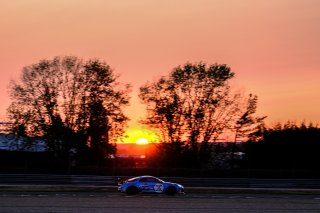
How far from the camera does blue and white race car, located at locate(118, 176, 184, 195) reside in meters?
32.5

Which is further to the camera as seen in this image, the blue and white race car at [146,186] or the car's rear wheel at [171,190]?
the car's rear wheel at [171,190]

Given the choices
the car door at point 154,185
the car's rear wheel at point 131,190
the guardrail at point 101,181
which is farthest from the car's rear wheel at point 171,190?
the guardrail at point 101,181

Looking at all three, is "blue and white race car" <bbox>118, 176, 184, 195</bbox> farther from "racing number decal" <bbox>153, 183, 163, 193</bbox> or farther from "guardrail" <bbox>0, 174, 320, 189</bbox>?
"guardrail" <bbox>0, 174, 320, 189</bbox>

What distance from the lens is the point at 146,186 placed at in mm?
32688

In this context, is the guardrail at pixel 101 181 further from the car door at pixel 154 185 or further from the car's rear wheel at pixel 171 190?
the car door at pixel 154 185

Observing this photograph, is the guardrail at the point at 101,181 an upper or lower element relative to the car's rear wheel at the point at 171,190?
upper

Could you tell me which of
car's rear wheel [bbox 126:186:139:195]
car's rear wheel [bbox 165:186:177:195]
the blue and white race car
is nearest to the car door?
the blue and white race car

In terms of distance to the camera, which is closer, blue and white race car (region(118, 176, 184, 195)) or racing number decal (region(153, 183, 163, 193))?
blue and white race car (region(118, 176, 184, 195))

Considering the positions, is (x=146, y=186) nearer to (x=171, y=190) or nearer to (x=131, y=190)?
(x=131, y=190)

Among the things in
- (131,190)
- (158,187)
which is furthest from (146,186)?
(131,190)

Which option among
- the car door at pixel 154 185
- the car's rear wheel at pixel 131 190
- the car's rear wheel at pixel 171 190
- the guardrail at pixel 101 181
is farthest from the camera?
the guardrail at pixel 101 181

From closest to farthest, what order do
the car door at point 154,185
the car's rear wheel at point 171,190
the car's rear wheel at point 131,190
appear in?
the car's rear wheel at point 131,190 → the car door at point 154,185 → the car's rear wheel at point 171,190

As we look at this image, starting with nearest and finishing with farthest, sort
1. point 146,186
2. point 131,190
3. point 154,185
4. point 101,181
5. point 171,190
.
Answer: point 131,190 < point 146,186 < point 154,185 < point 171,190 < point 101,181

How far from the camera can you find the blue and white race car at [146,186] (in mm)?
32491
